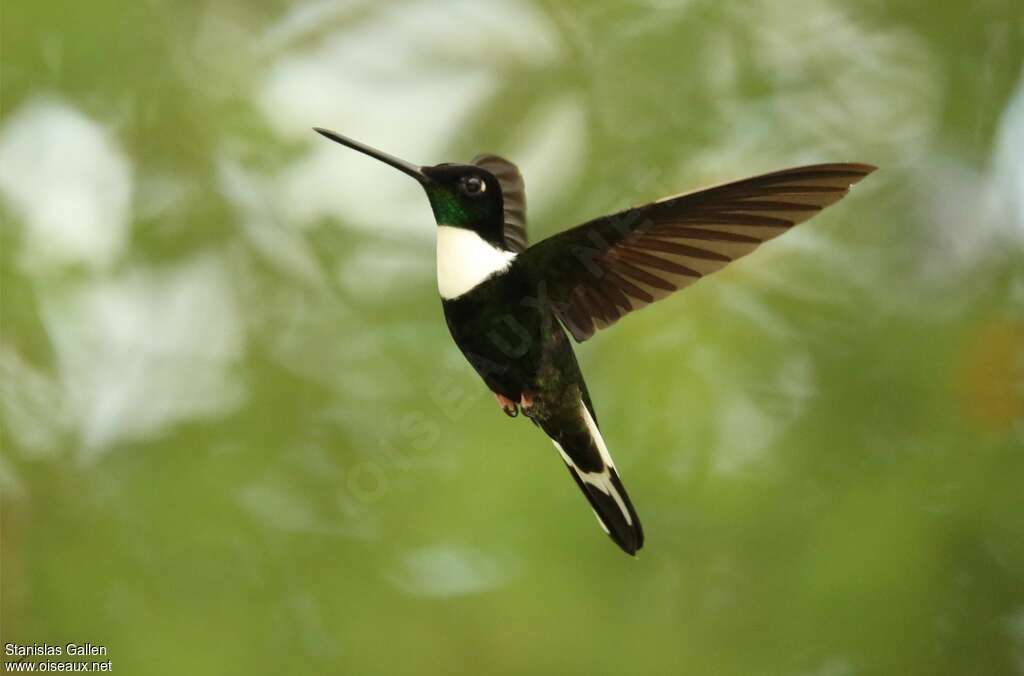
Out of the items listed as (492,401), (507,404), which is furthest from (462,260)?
(492,401)

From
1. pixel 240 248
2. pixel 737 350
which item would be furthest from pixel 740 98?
pixel 240 248

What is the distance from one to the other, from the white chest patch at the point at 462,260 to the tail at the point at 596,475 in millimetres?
185

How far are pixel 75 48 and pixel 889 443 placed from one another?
2107 mm

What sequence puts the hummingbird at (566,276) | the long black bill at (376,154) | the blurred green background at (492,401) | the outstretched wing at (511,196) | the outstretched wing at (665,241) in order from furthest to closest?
1. the blurred green background at (492,401)
2. the outstretched wing at (511,196)
3. the hummingbird at (566,276)
4. the outstretched wing at (665,241)
5. the long black bill at (376,154)

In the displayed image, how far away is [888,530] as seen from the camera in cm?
246

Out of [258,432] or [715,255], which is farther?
[258,432]

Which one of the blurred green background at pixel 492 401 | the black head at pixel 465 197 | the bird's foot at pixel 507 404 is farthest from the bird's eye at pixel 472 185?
the blurred green background at pixel 492 401

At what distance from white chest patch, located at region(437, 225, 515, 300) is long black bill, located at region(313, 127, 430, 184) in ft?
0.20

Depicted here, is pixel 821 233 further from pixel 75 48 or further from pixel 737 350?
pixel 75 48

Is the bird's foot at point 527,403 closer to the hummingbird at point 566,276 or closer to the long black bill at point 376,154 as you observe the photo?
the hummingbird at point 566,276

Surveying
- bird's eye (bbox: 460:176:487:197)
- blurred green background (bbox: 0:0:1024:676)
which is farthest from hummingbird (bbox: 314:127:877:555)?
blurred green background (bbox: 0:0:1024:676)

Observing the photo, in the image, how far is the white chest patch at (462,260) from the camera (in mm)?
974

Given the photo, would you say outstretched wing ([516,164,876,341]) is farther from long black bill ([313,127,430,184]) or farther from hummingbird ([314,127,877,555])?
long black bill ([313,127,430,184])

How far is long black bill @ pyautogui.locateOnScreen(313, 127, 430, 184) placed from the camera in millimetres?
751
